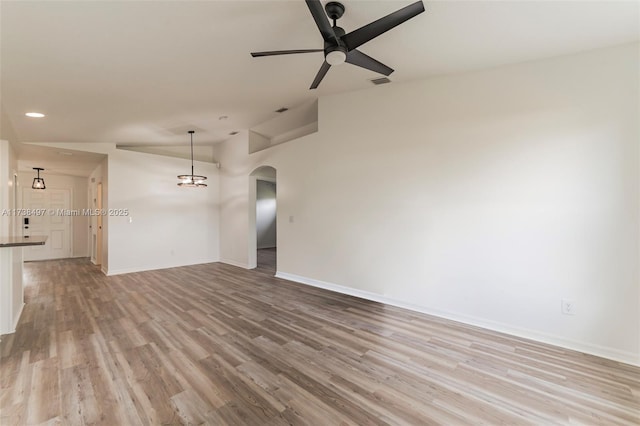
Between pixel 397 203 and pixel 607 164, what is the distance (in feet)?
6.78

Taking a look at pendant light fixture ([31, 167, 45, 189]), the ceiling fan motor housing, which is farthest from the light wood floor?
pendant light fixture ([31, 167, 45, 189])

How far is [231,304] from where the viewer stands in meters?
3.83

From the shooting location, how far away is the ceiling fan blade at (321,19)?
5.42 ft

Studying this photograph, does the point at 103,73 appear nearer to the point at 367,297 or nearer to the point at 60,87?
the point at 60,87

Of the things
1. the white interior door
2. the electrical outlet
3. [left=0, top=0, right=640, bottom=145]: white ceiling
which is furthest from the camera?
the white interior door

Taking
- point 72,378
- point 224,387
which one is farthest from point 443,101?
point 72,378

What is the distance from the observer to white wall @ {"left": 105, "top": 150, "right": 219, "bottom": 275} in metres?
5.76

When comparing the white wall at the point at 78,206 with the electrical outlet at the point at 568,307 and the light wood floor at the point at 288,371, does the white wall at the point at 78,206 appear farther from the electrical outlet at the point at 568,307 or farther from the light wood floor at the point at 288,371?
the electrical outlet at the point at 568,307

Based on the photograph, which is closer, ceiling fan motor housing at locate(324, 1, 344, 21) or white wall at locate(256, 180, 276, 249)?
ceiling fan motor housing at locate(324, 1, 344, 21)

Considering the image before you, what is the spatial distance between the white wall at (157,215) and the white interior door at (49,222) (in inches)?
140

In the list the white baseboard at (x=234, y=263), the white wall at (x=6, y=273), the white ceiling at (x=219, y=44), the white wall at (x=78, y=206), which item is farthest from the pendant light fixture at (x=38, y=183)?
the white baseboard at (x=234, y=263)

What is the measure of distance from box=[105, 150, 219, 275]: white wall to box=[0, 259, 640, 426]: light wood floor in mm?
2290

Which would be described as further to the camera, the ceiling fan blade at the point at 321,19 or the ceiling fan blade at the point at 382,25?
the ceiling fan blade at the point at 382,25

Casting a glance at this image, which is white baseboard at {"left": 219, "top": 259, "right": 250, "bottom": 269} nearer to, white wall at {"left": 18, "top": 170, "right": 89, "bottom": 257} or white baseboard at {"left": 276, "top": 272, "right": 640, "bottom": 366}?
white baseboard at {"left": 276, "top": 272, "right": 640, "bottom": 366}
